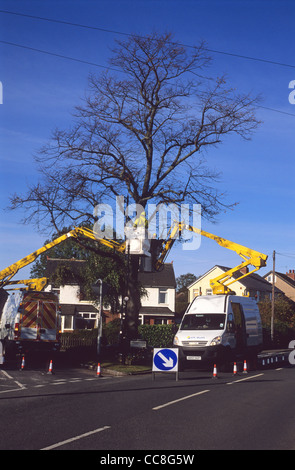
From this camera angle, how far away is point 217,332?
21.7 metres

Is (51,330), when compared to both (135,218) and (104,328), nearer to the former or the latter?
(135,218)

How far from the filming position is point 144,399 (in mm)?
13172

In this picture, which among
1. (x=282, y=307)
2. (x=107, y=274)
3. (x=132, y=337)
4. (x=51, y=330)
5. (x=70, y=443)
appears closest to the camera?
(x=70, y=443)

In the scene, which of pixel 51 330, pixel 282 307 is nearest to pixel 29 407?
pixel 51 330

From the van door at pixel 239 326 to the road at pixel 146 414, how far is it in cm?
522

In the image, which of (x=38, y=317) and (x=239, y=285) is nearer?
(x=38, y=317)

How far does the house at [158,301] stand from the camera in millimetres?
61156

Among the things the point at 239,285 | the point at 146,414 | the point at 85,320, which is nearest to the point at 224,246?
the point at 146,414

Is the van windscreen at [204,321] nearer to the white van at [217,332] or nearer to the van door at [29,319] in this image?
the white van at [217,332]

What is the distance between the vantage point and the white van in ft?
69.7

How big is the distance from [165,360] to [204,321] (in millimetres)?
5404

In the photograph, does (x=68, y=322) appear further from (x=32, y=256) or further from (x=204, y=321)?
(x=204, y=321)

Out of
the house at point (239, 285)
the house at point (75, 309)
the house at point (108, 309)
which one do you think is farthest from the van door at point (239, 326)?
the house at point (239, 285)

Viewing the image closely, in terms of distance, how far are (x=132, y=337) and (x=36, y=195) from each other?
7.92m
